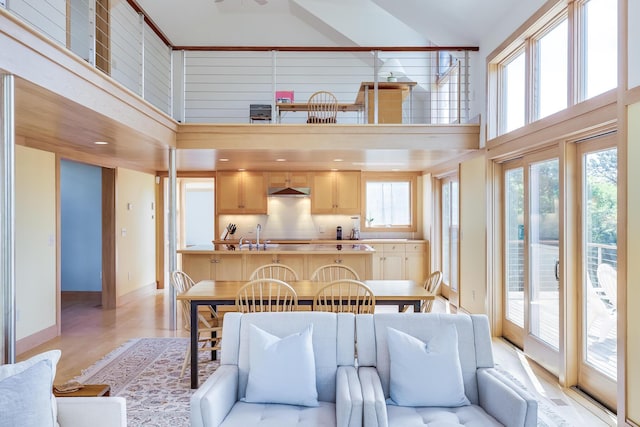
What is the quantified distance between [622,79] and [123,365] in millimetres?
4651

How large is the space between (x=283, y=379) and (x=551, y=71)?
3484 mm

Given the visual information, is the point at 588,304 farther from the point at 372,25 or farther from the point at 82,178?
the point at 82,178

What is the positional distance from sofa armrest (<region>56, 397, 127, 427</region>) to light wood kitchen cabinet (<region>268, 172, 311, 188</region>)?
6545mm

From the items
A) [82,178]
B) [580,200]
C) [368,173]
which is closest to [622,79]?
[580,200]

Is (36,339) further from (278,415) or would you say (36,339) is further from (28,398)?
(278,415)

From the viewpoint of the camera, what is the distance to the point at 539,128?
3.85 metres

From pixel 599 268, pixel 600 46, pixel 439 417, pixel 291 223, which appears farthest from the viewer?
pixel 291 223

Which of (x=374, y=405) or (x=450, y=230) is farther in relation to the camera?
(x=450, y=230)

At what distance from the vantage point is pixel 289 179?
8.39 metres

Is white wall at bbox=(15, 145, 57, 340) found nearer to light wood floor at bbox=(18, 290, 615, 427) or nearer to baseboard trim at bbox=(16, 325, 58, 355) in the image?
baseboard trim at bbox=(16, 325, 58, 355)

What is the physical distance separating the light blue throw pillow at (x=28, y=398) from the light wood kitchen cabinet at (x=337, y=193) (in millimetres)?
6757

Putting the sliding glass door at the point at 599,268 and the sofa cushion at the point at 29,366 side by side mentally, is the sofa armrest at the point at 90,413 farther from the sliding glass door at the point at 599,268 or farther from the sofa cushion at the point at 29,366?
the sliding glass door at the point at 599,268

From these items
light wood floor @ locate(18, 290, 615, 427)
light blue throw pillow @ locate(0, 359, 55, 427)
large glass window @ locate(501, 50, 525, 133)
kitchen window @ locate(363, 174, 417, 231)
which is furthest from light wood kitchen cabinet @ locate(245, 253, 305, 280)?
light blue throw pillow @ locate(0, 359, 55, 427)

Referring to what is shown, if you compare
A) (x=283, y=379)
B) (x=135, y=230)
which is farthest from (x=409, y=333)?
(x=135, y=230)
